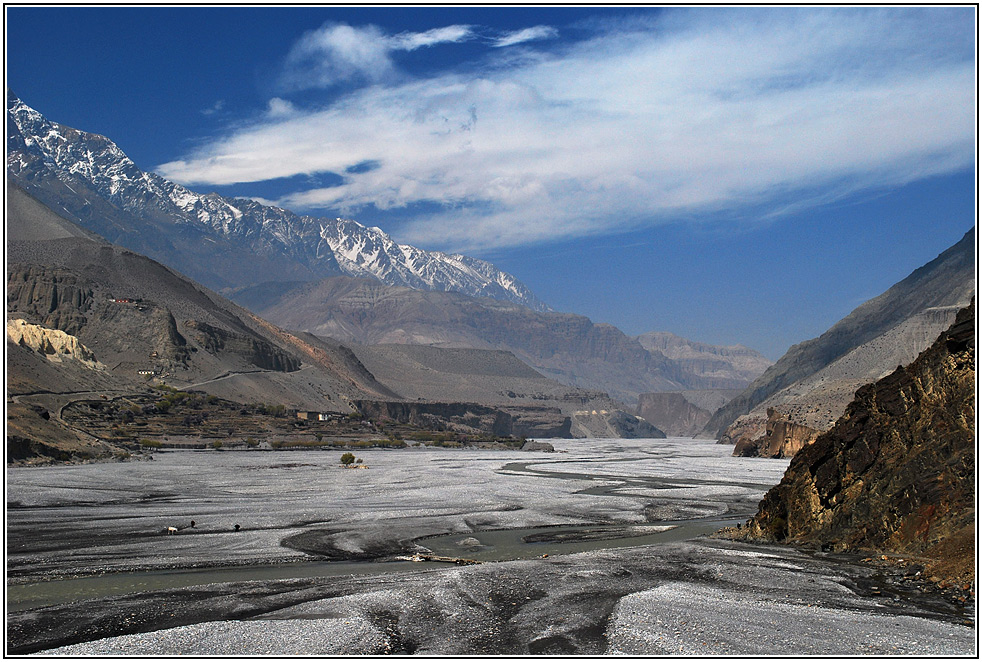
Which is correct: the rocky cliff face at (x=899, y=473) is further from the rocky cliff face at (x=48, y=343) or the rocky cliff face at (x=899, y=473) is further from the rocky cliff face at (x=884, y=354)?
the rocky cliff face at (x=48, y=343)

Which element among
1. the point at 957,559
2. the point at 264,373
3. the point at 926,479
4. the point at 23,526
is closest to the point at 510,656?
the point at 957,559

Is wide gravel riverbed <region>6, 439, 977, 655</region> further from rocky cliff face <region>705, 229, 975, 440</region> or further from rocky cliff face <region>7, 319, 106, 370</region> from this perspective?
rocky cliff face <region>705, 229, 975, 440</region>

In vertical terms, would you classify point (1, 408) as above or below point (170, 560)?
above

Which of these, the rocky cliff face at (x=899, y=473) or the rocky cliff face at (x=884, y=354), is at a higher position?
the rocky cliff face at (x=884, y=354)

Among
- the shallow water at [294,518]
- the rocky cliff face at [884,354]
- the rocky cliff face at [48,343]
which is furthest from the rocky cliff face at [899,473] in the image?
the rocky cliff face at [48,343]

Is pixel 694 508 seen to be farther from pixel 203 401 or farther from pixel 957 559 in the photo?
pixel 203 401

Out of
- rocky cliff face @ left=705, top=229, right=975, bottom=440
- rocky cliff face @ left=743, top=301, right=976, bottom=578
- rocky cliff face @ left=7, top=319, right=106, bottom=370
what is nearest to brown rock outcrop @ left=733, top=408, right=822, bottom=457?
rocky cliff face @ left=705, top=229, right=975, bottom=440
